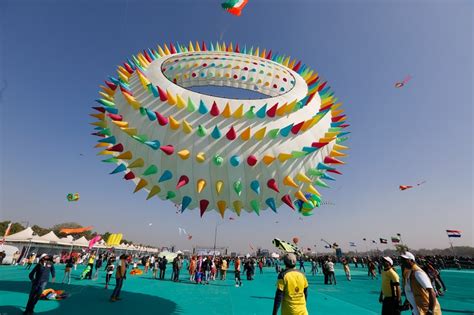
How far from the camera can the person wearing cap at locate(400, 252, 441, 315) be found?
430 cm

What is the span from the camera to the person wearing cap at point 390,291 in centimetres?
554

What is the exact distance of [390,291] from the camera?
5.68 meters

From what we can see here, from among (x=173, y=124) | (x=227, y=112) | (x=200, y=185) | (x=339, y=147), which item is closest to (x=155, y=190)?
(x=200, y=185)

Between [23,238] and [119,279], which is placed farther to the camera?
[23,238]

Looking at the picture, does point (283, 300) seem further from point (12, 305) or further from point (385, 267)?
point (12, 305)

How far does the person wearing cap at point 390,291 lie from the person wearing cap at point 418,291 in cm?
73

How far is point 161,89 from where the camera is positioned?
5.69 metres

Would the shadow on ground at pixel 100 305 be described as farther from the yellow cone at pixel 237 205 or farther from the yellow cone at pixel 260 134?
the yellow cone at pixel 260 134

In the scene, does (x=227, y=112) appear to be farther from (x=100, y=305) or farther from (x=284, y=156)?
(x=100, y=305)

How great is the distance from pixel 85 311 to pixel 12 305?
7.11 feet

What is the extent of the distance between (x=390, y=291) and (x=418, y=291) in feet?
4.25

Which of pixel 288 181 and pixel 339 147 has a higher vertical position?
pixel 339 147

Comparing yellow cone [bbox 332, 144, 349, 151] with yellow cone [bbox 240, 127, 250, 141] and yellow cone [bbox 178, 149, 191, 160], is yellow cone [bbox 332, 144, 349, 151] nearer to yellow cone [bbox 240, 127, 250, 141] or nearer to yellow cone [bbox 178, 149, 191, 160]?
yellow cone [bbox 240, 127, 250, 141]

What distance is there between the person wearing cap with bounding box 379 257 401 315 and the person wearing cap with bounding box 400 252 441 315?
728 millimetres
